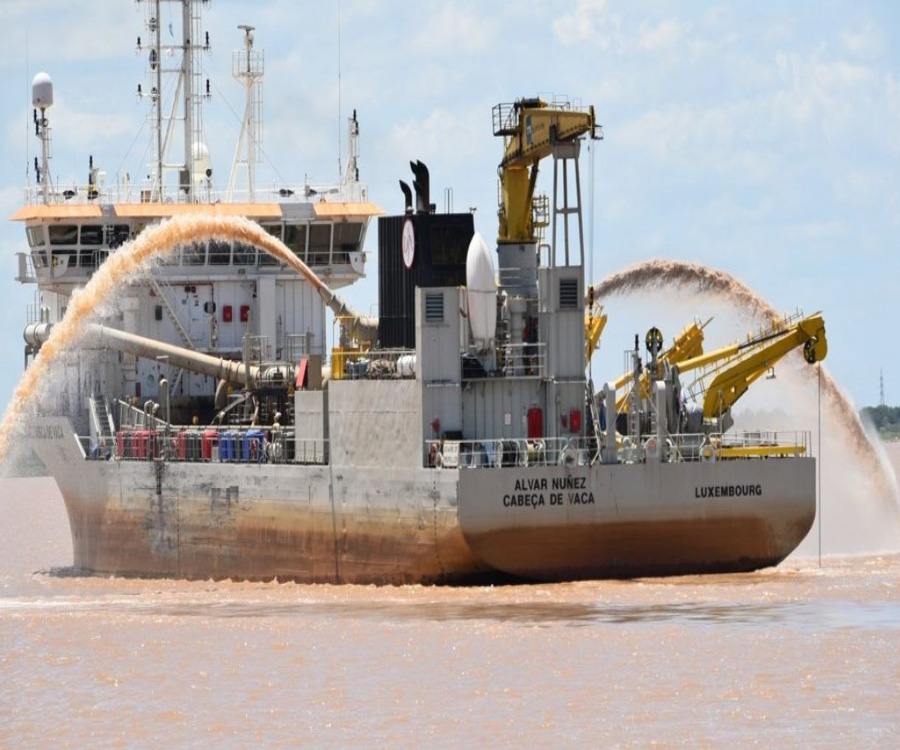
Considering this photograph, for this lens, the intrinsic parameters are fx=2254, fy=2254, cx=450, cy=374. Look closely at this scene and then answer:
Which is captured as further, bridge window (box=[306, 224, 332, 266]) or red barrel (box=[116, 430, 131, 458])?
bridge window (box=[306, 224, 332, 266])

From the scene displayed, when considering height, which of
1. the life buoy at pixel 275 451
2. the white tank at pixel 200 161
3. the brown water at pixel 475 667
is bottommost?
the brown water at pixel 475 667

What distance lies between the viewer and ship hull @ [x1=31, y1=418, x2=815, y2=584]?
3647cm

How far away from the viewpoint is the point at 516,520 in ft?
119

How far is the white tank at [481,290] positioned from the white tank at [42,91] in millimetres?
19355

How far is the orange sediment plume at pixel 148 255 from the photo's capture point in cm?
4822

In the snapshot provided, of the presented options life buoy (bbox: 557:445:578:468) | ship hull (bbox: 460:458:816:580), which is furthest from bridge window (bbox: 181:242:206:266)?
ship hull (bbox: 460:458:816:580)

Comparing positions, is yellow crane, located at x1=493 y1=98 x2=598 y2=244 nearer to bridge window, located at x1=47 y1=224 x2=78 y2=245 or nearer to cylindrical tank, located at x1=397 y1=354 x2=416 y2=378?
cylindrical tank, located at x1=397 y1=354 x2=416 y2=378

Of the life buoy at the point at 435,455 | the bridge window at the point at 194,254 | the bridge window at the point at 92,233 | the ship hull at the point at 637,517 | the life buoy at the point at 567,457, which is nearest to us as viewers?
the ship hull at the point at 637,517

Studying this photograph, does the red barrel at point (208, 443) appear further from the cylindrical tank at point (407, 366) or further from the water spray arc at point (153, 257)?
the cylindrical tank at point (407, 366)

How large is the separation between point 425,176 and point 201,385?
9806 millimetres

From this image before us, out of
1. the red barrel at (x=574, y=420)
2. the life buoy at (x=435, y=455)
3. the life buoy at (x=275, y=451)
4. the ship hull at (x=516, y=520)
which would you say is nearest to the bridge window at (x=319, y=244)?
the ship hull at (x=516, y=520)

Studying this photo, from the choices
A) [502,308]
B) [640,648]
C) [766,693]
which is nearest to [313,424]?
[502,308]

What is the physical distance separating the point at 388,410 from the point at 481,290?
2.61m

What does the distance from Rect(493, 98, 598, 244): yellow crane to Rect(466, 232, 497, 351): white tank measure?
2.72m
